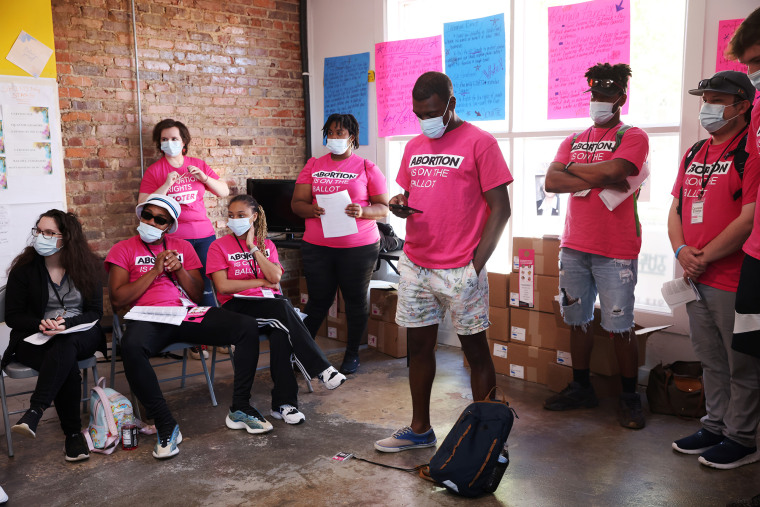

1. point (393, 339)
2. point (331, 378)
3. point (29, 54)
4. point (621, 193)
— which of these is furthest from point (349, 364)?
point (29, 54)

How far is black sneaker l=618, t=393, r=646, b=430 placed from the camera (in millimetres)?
3359

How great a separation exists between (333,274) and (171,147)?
4.90 feet

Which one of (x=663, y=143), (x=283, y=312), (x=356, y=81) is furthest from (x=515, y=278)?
(x=356, y=81)

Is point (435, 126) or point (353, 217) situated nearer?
point (435, 126)

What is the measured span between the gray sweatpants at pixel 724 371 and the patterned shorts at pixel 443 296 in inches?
39.4

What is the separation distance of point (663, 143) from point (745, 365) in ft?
5.23

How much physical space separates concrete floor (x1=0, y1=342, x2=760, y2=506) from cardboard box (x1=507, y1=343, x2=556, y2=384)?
0.68 ft

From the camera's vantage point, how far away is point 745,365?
9.11 feet

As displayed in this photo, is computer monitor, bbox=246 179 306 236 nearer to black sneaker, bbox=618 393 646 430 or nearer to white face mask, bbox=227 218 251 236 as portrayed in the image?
white face mask, bbox=227 218 251 236

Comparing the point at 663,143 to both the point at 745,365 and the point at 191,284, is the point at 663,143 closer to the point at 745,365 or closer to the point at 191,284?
the point at 745,365

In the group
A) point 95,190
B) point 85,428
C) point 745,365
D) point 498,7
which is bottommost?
point 85,428

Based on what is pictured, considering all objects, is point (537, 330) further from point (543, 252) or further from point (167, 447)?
point (167, 447)

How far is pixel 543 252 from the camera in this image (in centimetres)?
395

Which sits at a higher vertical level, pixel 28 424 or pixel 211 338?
pixel 211 338
